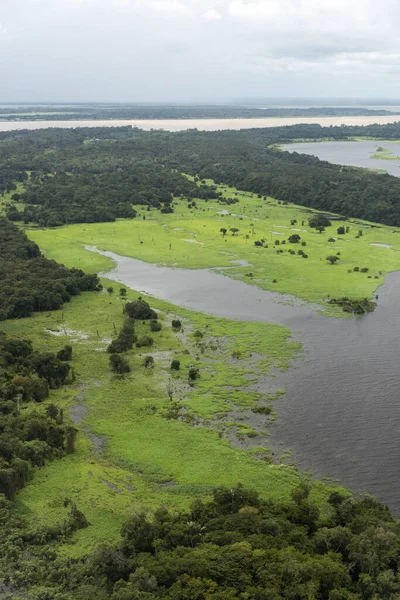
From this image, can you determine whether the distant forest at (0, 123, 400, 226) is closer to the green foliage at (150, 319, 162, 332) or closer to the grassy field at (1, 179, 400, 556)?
the grassy field at (1, 179, 400, 556)

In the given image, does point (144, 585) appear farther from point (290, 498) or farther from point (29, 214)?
point (29, 214)

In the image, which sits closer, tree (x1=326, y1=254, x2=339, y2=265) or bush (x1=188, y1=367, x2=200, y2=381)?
bush (x1=188, y1=367, x2=200, y2=381)

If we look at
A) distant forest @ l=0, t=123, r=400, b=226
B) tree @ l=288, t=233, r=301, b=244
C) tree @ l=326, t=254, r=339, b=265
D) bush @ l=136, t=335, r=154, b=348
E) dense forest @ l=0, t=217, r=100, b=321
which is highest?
distant forest @ l=0, t=123, r=400, b=226

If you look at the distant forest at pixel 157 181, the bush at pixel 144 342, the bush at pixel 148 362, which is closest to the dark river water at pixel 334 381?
the bush at pixel 148 362

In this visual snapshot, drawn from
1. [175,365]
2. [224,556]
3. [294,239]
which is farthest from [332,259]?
[224,556]

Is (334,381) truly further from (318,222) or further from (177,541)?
(318,222)

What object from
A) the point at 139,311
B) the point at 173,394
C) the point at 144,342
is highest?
the point at 139,311

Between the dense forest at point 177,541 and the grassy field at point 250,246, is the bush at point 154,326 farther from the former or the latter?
the grassy field at point 250,246

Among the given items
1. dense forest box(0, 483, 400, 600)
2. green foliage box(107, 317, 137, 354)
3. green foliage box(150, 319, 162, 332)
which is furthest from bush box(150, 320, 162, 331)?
dense forest box(0, 483, 400, 600)
